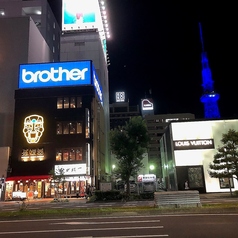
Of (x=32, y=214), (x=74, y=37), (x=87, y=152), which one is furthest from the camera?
(x=74, y=37)

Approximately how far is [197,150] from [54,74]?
2715 cm

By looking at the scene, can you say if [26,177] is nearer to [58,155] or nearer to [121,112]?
[58,155]

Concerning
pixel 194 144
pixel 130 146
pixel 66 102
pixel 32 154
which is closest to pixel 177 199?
pixel 130 146

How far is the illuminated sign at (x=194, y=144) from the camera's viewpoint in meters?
35.0

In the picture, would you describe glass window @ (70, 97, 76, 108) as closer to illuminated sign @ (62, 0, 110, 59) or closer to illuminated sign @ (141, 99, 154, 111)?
illuminated sign @ (62, 0, 110, 59)

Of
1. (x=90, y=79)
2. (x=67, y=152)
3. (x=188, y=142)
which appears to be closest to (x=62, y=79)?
(x=90, y=79)

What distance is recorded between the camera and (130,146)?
3406cm

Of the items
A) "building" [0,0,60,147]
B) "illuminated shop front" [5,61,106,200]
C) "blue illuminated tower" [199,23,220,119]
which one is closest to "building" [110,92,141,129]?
"blue illuminated tower" [199,23,220,119]

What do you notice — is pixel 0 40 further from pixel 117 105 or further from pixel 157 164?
pixel 117 105

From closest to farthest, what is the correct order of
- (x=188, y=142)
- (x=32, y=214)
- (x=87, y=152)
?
(x=32, y=214)
(x=188, y=142)
(x=87, y=152)

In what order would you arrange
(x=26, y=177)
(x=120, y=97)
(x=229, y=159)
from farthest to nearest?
(x=120, y=97) < (x=26, y=177) < (x=229, y=159)

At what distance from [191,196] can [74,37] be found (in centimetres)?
6081

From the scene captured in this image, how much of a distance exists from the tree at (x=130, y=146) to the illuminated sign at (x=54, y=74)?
46.7 feet

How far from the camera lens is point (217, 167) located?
28.0 m
